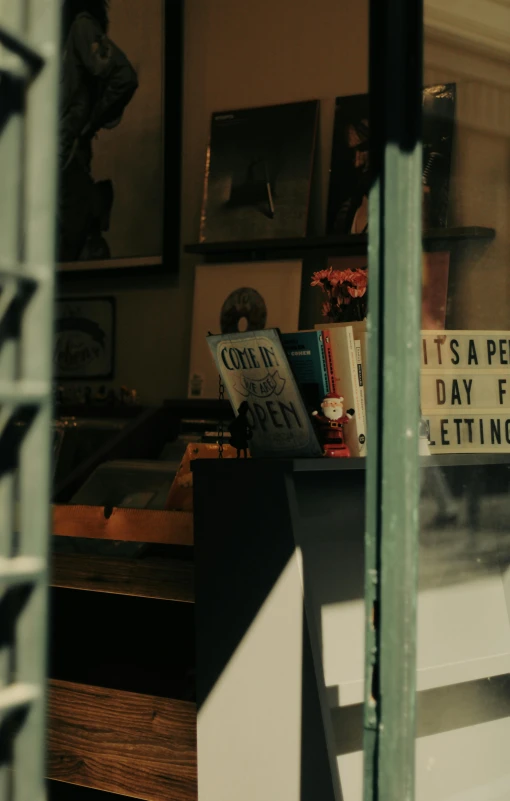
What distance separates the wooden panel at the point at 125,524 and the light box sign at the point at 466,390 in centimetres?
105

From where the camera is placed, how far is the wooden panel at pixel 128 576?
2.86m

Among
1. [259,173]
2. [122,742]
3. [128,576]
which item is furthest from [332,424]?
[259,173]

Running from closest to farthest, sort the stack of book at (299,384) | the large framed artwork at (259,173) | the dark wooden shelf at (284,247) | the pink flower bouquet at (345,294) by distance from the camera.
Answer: the stack of book at (299,384)
the pink flower bouquet at (345,294)
the dark wooden shelf at (284,247)
the large framed artwork at (259,173)

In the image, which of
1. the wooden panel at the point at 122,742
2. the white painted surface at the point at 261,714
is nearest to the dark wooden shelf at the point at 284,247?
the wooden panel at the point at 122,742

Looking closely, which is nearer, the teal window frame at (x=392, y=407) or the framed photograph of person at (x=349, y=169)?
the teal window frame at (x=392, y=407)

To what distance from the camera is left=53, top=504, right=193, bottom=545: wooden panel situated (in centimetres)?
296

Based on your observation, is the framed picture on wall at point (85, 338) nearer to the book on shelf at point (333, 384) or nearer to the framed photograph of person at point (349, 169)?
the framed photograph of person at point (349, 169)

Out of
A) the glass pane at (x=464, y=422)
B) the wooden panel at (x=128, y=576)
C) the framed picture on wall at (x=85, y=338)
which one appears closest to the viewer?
the glass pane at (x=464, y=422)

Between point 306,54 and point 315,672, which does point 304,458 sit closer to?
point 315,672

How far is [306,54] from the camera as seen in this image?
473cm

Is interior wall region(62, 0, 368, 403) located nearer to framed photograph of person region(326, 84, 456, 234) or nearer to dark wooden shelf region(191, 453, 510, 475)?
framed photograph of person region(326, 84, 456, 234)

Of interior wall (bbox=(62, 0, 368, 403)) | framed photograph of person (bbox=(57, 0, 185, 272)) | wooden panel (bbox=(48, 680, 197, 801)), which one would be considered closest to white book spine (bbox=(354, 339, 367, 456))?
wooden panel (bbox=(48, 680, 197, 801))

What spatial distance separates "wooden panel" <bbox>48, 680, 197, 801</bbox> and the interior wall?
2220 millimetres

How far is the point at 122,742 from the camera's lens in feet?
9.02
